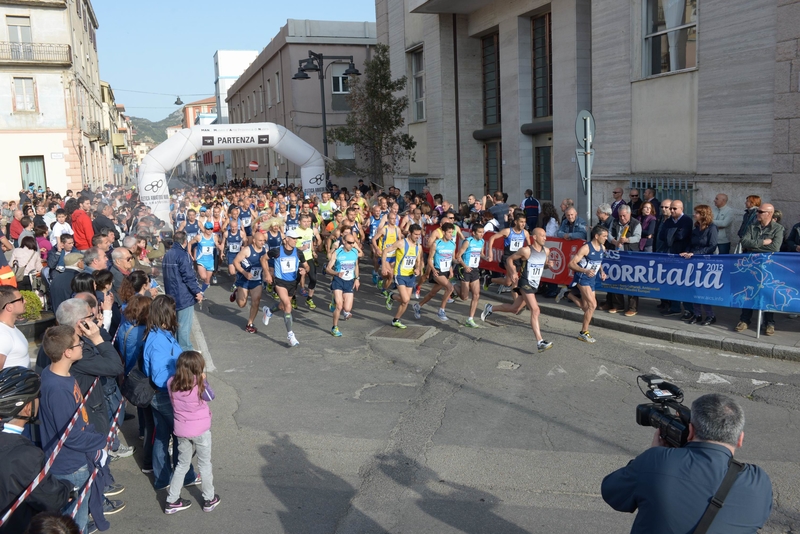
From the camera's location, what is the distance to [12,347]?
17.7 feet

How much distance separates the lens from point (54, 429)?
436 centimetres

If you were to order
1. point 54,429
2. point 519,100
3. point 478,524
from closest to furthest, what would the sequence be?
point 54,429 → point 478,524 → point 519,100

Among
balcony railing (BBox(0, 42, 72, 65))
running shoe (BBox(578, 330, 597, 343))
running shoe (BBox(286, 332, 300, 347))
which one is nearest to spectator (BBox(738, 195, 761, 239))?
running shoe (BBox(578, 330, 597, 343))

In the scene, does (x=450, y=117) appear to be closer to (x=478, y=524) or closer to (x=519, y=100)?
(x=519, y=100)

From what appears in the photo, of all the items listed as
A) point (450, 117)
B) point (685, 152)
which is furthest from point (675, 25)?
point (450, 117)

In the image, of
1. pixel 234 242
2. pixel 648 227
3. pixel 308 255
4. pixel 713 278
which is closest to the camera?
pixel 713 278

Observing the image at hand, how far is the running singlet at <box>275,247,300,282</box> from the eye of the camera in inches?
428

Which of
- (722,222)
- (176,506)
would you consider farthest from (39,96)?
(176,506)

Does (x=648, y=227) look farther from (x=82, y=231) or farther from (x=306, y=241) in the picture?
(x=82, y=231)

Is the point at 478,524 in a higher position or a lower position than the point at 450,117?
lower

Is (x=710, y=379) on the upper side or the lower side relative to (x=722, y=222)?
lower

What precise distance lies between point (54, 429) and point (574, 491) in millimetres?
3762

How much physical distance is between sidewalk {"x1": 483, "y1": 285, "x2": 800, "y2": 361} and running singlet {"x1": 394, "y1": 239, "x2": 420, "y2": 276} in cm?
250

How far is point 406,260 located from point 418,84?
1411 cm
